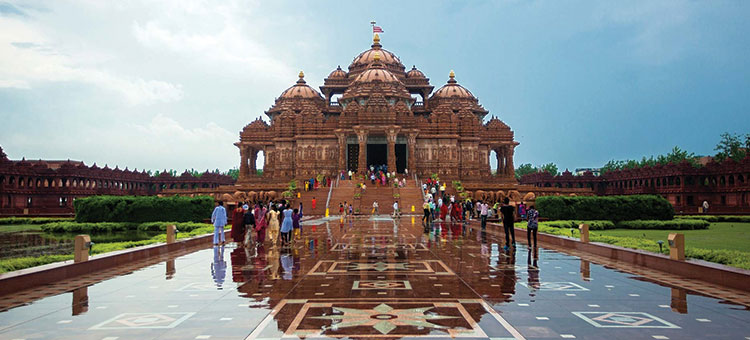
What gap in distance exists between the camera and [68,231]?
101 feet

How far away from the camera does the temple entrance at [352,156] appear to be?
60.6 meters

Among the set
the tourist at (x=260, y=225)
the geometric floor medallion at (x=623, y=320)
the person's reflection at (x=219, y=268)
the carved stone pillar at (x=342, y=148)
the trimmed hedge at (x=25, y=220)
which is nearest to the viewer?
the geometric floor medallion at (x=623, y=320)

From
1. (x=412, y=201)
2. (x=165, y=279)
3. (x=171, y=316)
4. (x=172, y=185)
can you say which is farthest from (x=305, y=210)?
(x=172, y=185)

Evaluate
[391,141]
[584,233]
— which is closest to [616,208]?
[584,233]

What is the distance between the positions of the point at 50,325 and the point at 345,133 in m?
51.5

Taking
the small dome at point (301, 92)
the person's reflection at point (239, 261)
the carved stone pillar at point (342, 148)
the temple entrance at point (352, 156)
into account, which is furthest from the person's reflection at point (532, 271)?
the small dome at point (301, 92)

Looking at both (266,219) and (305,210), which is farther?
(305,210)

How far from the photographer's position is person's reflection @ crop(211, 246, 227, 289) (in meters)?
11.8

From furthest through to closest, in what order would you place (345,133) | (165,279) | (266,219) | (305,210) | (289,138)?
1. (289,138)
2. (345,133)
3. (305,210)
4. (266,219)
5. (165,279)

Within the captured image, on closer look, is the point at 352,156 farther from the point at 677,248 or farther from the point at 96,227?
the point at 677,248

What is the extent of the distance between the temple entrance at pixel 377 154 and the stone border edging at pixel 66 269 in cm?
4860

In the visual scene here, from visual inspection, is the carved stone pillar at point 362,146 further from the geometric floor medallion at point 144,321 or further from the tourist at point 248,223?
the geometric floor medallion at point 144,321

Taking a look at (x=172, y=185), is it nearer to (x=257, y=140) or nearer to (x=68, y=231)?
(x=257, y=140)

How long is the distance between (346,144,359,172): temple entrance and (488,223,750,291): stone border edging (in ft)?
142
